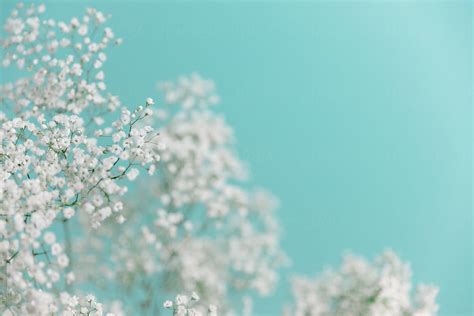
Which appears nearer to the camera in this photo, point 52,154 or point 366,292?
point 52,154

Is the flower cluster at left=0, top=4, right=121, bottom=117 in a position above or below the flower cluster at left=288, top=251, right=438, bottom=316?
above

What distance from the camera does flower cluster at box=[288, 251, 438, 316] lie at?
34.2 ft

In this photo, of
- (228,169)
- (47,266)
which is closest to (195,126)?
(228,169)

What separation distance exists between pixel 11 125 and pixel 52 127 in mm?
554

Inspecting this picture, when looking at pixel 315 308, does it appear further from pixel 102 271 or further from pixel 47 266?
pixel 47 266

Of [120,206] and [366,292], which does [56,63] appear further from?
[366,292]

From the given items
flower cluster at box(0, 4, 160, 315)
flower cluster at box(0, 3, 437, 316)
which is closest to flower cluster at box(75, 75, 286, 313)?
flower cluster at box(0, 3, 437, 316)

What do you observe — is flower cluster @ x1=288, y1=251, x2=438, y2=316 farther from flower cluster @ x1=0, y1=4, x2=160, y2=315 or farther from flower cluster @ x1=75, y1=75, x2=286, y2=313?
flower cluster @ x1=0, y1=4, x2=160, y2=315

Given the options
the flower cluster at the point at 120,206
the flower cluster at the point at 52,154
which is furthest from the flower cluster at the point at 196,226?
the flower cluster at the point at 52,154

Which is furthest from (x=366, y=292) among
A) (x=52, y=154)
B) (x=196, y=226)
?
(x=52, y=154)

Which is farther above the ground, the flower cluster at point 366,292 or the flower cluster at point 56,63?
the flower cluster at point 56,63

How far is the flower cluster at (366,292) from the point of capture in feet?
34.2

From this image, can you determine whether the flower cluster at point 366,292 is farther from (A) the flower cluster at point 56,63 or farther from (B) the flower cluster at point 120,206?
(A) the flower cluster at point 56,63

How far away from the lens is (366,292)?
11125 mm
